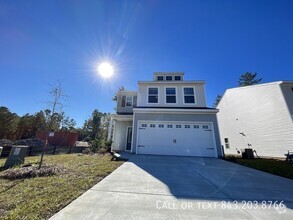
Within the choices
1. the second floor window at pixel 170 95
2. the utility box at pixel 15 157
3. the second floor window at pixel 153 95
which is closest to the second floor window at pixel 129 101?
the second floor window at pixel 153 95

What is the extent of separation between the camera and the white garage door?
10117mm

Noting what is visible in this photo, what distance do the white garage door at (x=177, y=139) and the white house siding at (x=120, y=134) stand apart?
2.85 m

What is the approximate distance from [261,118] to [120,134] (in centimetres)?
1359

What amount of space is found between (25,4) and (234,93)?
19.3m

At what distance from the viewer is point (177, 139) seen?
10.3 metres

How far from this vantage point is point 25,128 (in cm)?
2986

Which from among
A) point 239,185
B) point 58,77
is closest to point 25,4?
point 58,77

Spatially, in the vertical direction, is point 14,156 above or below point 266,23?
below

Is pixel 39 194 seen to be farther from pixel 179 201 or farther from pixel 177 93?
pixel 177 93

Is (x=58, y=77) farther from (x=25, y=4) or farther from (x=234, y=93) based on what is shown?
(x=234, y=93)

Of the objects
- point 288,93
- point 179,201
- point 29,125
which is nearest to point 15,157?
point 179,201

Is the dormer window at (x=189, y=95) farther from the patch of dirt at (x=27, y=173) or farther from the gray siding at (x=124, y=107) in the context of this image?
the patch of dirt at (x=27, y=173)

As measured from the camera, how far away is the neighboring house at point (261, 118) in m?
11.4

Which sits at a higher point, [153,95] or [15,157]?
[153,95]
